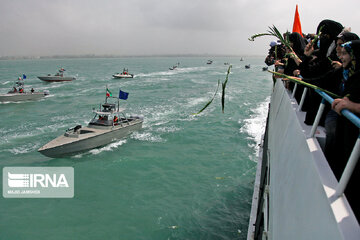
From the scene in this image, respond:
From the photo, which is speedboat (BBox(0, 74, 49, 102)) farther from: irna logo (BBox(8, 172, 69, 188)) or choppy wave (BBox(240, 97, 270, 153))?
choppy wave (BBox(240, 97, 270, 153))

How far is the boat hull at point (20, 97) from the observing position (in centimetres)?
3266

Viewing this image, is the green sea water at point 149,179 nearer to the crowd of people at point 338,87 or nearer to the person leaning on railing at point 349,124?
the crowd of people at point 338,87

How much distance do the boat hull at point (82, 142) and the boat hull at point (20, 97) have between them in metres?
22.1

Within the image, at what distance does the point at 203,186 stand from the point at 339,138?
10280 mm

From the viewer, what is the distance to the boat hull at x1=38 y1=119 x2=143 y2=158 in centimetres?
1511

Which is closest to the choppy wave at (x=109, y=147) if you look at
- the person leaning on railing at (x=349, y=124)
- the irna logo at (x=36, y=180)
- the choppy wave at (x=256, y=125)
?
the irna logo at (x=36, y=180)

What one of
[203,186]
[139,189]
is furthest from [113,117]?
[203,186]

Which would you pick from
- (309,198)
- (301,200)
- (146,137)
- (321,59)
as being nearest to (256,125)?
(146,137)

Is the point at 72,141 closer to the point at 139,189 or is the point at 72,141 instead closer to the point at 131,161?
the point at 131,161

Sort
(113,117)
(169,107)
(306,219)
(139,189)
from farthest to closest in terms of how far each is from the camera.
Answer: (169,107) → (113,117) → (139,189) → (306,219)

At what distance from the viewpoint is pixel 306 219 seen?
98.3 inches

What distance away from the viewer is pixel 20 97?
110ft

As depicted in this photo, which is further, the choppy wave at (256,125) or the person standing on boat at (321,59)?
the choppy wave at (256,125)

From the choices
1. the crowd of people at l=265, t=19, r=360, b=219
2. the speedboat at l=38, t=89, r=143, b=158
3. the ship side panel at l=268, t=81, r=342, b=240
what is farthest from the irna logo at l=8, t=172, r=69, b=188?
the crowd of people at l=265, t=19, r=360, b=219
